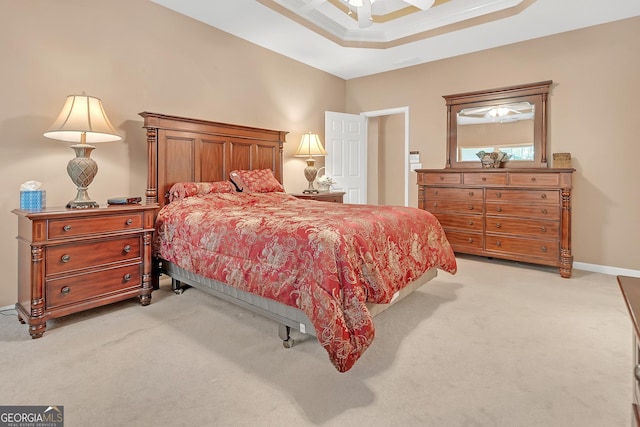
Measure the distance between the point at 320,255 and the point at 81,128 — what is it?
6.53 feet

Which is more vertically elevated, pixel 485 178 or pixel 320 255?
pixel 485 178

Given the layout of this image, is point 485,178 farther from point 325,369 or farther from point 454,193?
point 325,369

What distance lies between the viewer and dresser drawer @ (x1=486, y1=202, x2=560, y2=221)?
12.0 ft

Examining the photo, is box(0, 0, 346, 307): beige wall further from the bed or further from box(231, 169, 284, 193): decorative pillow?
box(231, 169, 284, 193): decorative pillow

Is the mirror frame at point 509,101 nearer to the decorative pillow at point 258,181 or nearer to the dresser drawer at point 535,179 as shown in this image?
the dresser drawer at point 535,179

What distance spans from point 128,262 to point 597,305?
379 cm

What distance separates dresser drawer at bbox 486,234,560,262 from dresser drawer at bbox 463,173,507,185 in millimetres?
642

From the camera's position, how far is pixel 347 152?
5.66 m

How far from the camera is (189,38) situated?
12.0 feet

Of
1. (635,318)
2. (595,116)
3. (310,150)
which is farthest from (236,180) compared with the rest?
(595,116)

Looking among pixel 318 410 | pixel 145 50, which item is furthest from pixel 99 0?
pixel 318 410

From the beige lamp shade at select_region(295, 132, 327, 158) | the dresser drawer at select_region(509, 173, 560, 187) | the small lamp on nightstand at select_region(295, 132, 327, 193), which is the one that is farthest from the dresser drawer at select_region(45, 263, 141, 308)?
the dresser drawer at select_region(509, 173, 560, 187)

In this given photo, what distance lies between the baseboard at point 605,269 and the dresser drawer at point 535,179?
1.11 m

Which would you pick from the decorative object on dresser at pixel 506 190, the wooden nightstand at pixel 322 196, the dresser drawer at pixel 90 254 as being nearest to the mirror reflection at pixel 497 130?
the decorative object on dresser at pixel 506 190
